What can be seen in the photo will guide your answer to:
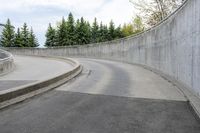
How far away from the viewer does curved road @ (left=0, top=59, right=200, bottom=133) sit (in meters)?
6.31

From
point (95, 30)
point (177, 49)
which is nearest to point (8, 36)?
point (95, 30)

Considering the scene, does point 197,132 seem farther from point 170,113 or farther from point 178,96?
point 178,96

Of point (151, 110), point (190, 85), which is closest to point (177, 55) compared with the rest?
point (190, 85)

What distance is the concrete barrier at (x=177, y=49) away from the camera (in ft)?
30.5

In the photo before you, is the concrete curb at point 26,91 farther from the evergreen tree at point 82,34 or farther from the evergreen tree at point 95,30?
the evergreen tree at point 95,30

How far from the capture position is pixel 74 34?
71.1 m

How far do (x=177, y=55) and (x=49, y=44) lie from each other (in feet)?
213

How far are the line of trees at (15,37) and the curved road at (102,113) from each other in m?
65.5

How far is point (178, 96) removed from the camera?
10.4 meters

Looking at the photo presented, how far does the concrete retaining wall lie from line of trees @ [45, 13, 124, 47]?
41288mm

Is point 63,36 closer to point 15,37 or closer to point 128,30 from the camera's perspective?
point 15,37

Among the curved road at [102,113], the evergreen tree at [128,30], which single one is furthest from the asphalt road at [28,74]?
the evergreen tree at [128,30]

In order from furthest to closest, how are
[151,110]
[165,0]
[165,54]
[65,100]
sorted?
1. [165,0]
2. [165,54]
3. [65,100]
4. [151,110]

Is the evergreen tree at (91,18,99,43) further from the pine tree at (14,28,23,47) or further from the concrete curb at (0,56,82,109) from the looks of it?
the concrete curb at (0,56,82,109)
